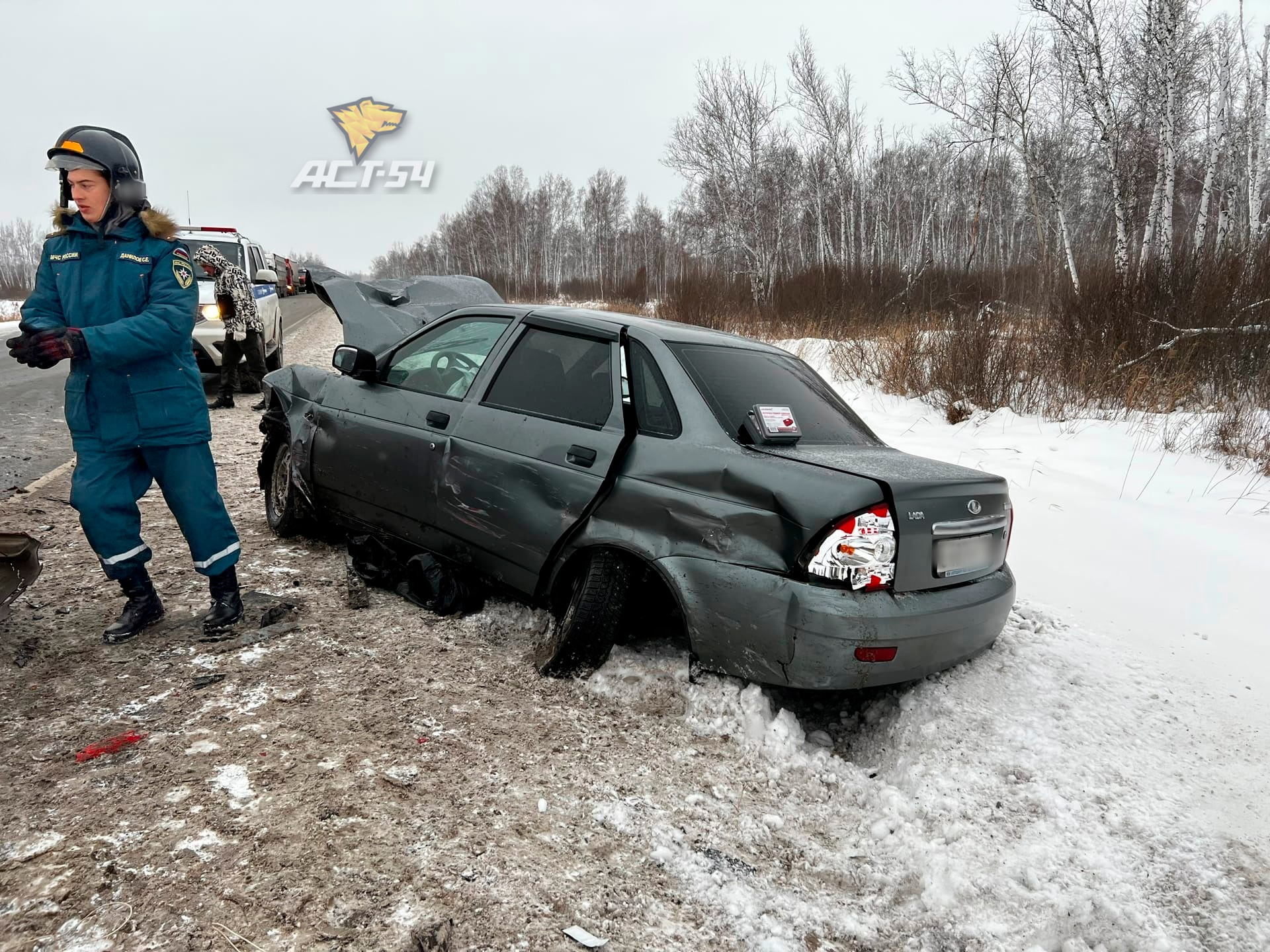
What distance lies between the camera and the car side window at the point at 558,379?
3070mm

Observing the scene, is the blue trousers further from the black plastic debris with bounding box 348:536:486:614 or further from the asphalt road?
the asphalt road

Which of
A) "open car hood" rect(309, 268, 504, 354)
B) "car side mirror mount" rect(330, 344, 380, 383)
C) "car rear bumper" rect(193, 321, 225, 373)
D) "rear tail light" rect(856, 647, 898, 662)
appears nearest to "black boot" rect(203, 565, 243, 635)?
"car side mirror mount" rect(330, 344, 380, 383)

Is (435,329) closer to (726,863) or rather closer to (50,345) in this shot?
(50,345)

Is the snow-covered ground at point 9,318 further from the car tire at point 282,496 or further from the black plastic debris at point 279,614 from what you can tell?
the black plastic debris at point 279,614

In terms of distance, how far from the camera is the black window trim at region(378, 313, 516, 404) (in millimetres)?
3512

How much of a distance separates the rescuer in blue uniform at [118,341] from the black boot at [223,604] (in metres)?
0.28

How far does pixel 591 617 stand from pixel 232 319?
26.6 ft

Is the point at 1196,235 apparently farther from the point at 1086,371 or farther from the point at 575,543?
the point at 575,543

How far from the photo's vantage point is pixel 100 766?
2.26 meters

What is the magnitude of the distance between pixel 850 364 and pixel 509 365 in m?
7.82

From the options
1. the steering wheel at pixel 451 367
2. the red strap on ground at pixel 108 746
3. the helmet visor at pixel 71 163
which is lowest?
the red strap on ground at pixel 108 746

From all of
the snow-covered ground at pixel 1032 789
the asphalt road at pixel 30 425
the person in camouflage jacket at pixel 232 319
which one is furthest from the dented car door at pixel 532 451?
the person in camouflage jacket at pixel 232 319

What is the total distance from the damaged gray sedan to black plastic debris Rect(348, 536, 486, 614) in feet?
0.26

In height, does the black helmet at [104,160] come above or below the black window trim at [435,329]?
above
